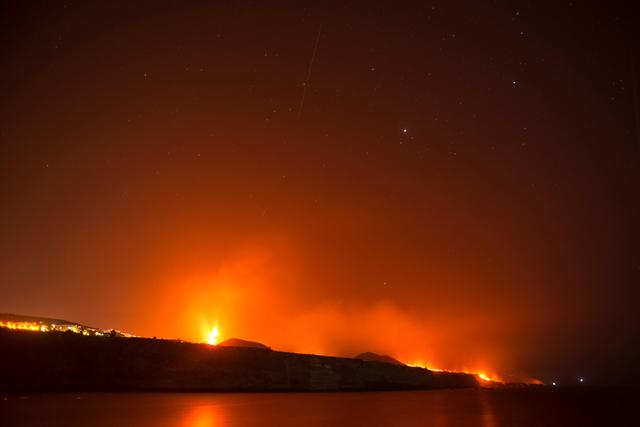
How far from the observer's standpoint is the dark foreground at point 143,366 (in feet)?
116

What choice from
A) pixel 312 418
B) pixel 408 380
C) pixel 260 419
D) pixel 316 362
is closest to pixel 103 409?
pixel 260 419

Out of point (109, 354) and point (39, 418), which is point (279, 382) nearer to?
point (109, 354)

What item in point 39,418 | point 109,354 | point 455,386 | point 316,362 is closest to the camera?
point 39,418

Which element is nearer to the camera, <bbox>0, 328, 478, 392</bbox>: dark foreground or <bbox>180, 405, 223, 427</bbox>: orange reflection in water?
<bbox>180, 405, 223, 427</bbox>: orange reflection in water

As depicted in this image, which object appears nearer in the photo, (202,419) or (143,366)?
(202,419)

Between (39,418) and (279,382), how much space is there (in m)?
42.9

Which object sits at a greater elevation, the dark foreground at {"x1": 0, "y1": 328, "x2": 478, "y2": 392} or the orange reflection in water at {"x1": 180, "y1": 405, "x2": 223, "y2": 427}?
the dark foreground at {"x1": 0, "y1": 328, "x2": 478, "y2": 392}

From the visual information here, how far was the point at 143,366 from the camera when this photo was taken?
42094 millimetres

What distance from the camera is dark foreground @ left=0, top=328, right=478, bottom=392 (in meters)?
35.3

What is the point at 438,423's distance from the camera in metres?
18.6

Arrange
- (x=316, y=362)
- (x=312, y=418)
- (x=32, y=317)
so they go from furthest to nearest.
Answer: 1. (x=32, y=317)
2. (x=316, y=362)
3. (x=312, y=418)

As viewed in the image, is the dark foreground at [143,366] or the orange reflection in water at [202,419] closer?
the orange reflection in water at [202,419]

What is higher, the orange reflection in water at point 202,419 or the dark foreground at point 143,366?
the dark foreground at point 143,366

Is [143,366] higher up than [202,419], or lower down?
higher up
